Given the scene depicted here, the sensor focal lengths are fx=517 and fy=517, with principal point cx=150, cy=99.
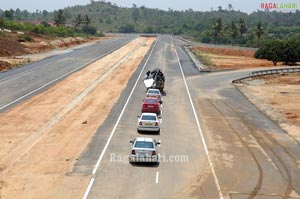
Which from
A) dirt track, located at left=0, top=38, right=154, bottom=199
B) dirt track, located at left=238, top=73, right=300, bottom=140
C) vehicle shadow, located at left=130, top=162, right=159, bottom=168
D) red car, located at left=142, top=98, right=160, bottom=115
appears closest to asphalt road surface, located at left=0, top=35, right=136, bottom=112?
dirt track, located at left=0, top=38, right=154, bottom=199

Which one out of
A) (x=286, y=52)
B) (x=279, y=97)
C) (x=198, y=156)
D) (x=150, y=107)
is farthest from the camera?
(x=286, y=52)

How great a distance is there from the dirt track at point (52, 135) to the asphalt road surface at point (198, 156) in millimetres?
1053

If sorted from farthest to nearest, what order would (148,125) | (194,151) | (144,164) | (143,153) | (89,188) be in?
(148,125), (194,151), (144,164), (143,153), (89,188)

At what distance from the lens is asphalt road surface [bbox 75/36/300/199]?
2495 centimetres

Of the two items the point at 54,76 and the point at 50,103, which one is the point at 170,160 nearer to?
the point at 50,103

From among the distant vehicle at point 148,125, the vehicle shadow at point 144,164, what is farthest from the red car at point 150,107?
the vehicle shadow at point 144,164

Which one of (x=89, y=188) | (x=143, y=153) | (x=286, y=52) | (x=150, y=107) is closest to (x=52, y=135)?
(x=150, y=107)

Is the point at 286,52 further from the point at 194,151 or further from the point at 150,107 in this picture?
the point at 194,151

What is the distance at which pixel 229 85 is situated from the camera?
69.7m

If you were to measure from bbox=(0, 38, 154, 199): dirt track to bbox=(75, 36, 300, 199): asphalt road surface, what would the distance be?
3.46ft

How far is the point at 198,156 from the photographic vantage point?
31484 mm

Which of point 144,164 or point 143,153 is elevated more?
point 143,153

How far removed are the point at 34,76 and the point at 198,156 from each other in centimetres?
4458

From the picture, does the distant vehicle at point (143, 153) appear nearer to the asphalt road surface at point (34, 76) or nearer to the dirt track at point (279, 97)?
the dirt track at point (279, 97)
